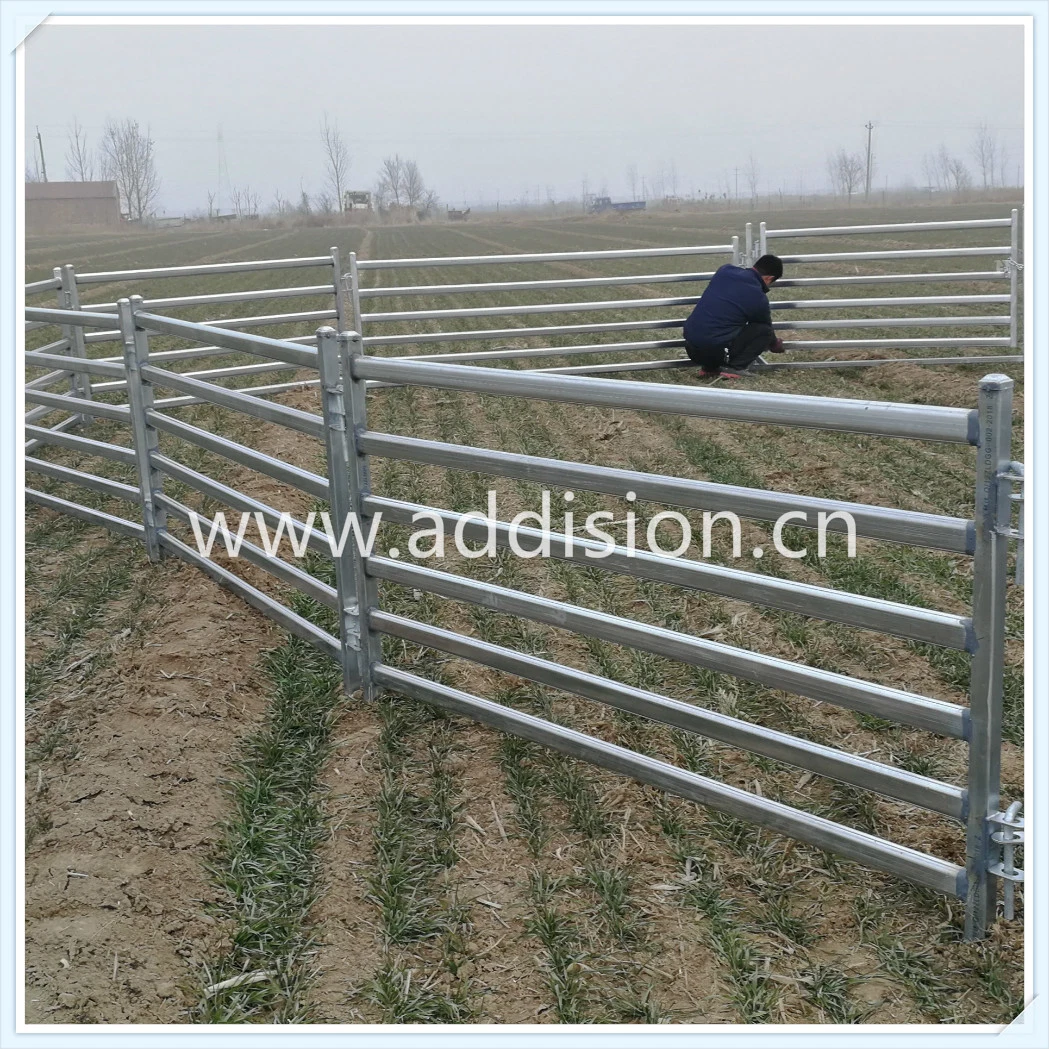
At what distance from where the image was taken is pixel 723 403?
3.20 meters

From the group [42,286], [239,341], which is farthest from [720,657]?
[42,286]

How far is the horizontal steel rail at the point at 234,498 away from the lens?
4.64 meters

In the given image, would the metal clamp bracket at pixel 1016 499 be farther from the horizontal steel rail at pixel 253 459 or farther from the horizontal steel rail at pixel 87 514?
the horizontal steel rail at pixel 87 514

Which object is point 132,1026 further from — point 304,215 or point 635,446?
point 304,215

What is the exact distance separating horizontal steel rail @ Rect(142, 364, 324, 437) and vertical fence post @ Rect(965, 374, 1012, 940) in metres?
2.39

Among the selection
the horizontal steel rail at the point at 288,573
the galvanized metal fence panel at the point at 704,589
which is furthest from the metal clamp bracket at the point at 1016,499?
the horizontal steel rail at the point at 288,573

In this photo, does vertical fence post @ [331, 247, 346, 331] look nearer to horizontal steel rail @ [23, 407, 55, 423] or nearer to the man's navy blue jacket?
horizontal steel rail @ [23, 407, 55, 423]

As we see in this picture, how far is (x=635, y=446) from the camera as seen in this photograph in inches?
341

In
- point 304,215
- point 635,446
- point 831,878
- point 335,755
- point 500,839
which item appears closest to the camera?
point 831,878

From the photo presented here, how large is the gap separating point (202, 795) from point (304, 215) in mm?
90518

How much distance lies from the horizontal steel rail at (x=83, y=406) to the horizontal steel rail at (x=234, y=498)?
42 cm

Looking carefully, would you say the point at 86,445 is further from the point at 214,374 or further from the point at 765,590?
the point at 765,590

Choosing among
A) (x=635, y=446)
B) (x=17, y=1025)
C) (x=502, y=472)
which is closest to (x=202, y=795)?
(x=17, y=1025)

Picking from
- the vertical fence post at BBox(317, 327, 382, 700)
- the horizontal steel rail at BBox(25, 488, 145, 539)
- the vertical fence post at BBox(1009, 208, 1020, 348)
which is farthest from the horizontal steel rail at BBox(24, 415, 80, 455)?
the vertical fence post at BBox(1009, 208, 1020, 348)
